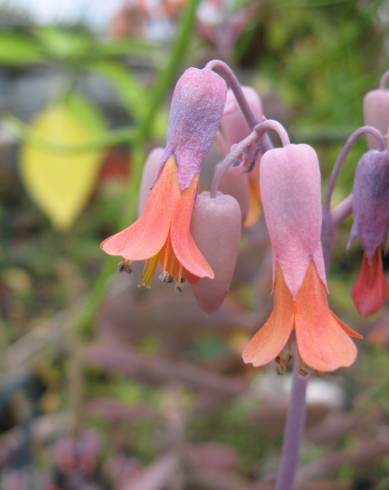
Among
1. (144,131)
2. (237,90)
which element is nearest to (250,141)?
(237,90)

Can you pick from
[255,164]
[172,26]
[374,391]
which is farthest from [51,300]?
[255,164]

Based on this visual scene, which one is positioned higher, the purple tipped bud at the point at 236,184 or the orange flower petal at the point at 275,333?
the purple tipped bud at the point at 236,184

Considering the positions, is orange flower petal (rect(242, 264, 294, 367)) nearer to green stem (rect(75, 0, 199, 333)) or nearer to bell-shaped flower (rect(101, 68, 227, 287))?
bell-shaped flower (rect(101, 68, 227, 287))

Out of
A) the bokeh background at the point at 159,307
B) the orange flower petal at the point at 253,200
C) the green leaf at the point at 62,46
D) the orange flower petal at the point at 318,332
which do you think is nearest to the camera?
the orange flower petal at the point at 318,332

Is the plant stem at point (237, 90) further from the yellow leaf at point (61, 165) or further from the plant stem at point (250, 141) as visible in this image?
the yellow leaf at point (61, 165)

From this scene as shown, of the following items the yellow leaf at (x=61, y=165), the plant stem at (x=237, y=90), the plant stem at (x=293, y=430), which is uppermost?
the plant stem at (x=237, y=90)

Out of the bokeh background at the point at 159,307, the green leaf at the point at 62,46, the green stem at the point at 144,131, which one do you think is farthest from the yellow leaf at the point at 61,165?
the green stem at the point at 144,131

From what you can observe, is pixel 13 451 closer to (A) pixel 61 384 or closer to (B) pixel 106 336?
(B) pixel 106 336

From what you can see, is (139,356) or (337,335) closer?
(337,335)
